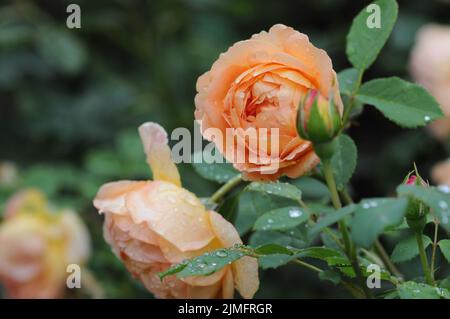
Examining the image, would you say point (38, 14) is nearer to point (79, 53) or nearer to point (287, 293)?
point (79, 53)

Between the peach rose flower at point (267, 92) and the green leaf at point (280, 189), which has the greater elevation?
the peach rose flower at point (267, 92)

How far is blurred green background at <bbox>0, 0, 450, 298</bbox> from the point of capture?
1881mm

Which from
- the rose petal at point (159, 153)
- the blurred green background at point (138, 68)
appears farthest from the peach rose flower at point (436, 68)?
the rose petal at point (159, 153)

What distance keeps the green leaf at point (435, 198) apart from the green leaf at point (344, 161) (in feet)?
0.64

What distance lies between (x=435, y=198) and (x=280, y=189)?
0.19 m

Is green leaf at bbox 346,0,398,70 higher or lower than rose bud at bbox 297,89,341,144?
higher

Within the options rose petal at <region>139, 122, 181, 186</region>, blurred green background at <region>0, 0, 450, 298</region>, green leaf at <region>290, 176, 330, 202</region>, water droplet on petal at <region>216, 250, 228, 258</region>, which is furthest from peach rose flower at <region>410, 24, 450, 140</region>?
water droplet on petal at <region>216, 250, 228, 258</region>

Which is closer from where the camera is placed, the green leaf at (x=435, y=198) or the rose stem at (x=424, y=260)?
the green leaf at (x=435, y=198)

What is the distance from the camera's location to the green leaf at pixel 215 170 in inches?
35.1

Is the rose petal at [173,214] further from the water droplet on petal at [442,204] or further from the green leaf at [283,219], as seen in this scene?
the water droplet on petal at [442,204]

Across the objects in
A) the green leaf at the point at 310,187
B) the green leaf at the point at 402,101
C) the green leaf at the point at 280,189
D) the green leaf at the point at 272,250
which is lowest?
the green leaf at the point at 272,250

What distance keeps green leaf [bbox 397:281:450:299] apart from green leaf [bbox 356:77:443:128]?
0.54 ft

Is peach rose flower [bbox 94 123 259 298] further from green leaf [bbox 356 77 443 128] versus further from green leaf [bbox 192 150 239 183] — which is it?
green leaf [bbox 356 77 443 128]

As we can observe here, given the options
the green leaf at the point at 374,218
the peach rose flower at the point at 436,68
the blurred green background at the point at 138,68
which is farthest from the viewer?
the blurred green background at the point at 138,68
